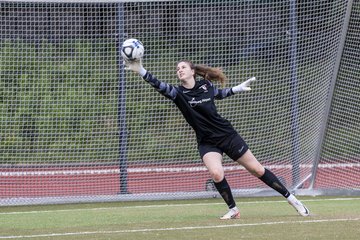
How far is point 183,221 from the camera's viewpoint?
389 inches

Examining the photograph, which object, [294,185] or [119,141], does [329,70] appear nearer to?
[294,185]

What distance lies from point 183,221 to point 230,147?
1032 mm

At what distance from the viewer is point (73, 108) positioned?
13.6m

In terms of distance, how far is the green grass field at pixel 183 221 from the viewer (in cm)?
854

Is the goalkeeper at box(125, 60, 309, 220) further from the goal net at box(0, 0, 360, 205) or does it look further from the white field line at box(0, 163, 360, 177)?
the white field line at box(0, 163, 360, 177)

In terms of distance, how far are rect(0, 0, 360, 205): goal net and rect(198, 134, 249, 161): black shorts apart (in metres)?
3.65

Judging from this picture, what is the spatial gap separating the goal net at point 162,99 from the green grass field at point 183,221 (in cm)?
73

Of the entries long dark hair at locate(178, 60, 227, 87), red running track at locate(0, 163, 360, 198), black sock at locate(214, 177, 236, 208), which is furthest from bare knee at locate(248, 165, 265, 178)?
red running track at locate(0, 163, 360, 198)

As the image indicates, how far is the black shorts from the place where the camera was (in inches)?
394

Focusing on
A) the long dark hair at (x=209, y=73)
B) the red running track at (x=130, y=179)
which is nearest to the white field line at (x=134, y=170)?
the red running track at (x=130, y=179)

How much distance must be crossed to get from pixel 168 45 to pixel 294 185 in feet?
10.2

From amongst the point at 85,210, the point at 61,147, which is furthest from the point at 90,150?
the point at 85,210

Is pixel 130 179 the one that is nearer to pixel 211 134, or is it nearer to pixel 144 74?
pixel 211 134

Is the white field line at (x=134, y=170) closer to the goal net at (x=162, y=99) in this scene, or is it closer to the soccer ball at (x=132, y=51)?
the goal net at (x=162, y=99)
